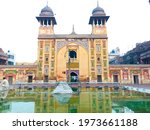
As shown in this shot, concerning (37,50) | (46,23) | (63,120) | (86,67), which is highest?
(46,23)

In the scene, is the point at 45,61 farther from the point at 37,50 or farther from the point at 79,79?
the point at 79,79

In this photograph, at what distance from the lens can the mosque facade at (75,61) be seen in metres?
22.2

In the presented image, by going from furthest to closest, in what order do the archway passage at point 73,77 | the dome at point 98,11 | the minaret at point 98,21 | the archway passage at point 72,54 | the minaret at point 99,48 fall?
1. the dome at point 98,11
2. the minaret at point 98,21
3. the archway passage at point 72,54
4. the archway passage at point 73,77
5. the minaret at point 99,48

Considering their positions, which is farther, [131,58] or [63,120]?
[131,58]

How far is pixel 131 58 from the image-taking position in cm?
2934

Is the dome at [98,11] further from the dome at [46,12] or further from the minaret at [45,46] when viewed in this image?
the dome at [46,12]

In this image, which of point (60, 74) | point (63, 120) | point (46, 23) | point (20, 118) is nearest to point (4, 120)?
point (20, 118)

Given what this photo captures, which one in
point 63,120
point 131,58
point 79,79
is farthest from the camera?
point 131,58

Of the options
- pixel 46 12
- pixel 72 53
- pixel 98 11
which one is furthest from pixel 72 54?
pixel 98 11

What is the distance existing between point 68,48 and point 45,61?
3.06 metres

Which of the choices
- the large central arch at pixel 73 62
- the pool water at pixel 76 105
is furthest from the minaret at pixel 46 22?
the pool water at pixel 76 105

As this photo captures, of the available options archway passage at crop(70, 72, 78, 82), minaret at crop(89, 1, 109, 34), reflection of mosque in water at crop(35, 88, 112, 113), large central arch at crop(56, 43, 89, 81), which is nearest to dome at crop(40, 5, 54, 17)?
large central arch at crop(56, 43, 89, 81)

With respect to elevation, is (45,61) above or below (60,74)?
above

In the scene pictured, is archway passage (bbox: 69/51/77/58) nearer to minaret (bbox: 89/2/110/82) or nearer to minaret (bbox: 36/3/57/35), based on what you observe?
minaret (bbox: 89/2/110/82)
